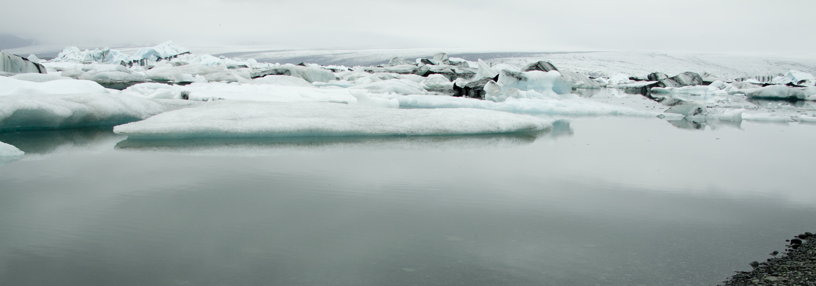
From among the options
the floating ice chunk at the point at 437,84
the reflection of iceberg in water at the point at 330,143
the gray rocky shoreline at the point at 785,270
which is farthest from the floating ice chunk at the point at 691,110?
the floating ice chunk at the point at 437,84

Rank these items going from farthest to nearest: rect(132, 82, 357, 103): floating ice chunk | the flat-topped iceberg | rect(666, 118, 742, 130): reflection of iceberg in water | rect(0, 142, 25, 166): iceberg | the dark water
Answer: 1. rect(132, 82, 357, 103): floating ice chunk
2. rect(666, 118, 742, 130): reflection of iceberg in water
3. the flat-topped iceberg
4. rect(0, 142, 25, 166): iceberg
5. the dark water

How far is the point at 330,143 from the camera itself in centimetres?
534

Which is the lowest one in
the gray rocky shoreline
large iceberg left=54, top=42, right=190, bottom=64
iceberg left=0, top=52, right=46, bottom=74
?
the gray rocky shoreline

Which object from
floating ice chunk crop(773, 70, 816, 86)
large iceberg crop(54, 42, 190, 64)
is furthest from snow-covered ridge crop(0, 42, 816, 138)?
large iceberg crop(54, 42, 190, 64)

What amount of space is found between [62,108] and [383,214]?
4355 mm

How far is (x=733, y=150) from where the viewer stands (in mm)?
5688

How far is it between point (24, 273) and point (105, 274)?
0.95 feet

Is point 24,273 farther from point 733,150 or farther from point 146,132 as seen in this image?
point 733,150

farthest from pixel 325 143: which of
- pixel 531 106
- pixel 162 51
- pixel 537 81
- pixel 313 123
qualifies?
pixel 162 51

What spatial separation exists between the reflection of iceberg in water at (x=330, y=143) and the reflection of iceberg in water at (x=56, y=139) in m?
0.35

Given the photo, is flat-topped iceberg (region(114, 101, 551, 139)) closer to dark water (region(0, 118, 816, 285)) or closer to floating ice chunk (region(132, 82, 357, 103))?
dark water (region(0, 118, 816, 285))

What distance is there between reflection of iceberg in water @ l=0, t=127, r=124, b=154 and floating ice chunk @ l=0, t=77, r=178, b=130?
0.11 metres

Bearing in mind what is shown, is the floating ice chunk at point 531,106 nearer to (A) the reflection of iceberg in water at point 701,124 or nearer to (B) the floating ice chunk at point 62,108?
(A) the reflection of iceberg in water at point 701,124

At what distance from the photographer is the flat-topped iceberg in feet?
17.3
